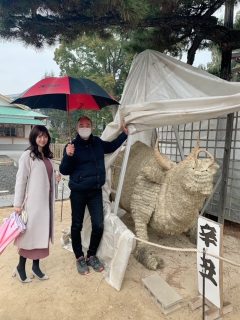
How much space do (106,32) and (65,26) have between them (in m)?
0.83

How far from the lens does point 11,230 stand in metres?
3.11

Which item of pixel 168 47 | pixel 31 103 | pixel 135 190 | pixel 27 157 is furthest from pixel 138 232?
pixel 168 47

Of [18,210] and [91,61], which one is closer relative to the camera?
[18,210]

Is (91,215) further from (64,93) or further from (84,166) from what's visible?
(64,93)

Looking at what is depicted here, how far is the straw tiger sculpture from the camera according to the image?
333 centimetres

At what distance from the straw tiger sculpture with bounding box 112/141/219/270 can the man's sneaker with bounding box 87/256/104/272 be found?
1.73 feet

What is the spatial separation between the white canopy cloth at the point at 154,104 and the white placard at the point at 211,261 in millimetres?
794

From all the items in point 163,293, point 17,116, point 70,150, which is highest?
point 17,116

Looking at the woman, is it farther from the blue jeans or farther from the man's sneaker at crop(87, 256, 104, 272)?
the man's sneaker at crop(87, 256, 104, 272)

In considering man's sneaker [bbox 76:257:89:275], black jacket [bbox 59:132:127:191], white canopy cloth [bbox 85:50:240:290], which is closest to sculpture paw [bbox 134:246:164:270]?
white canopy cloth [bbox 85:50:240:290]

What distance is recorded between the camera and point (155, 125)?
3.58 m

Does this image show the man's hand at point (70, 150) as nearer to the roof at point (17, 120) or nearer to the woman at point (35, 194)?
the woman at point (35, 194)

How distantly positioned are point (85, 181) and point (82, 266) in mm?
1046

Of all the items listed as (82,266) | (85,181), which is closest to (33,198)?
(85,181)
